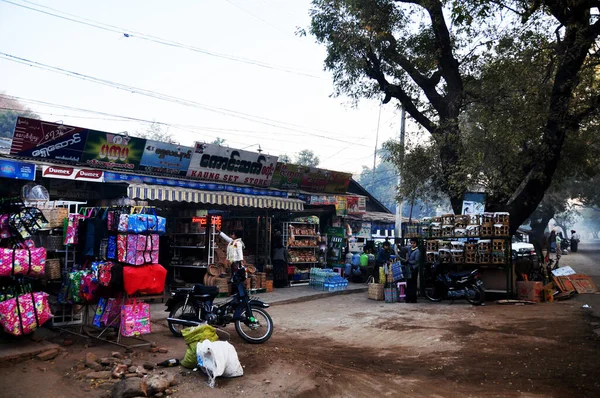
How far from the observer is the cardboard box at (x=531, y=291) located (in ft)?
39.4

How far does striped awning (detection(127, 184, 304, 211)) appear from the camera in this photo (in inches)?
436

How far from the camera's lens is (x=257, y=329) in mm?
7344

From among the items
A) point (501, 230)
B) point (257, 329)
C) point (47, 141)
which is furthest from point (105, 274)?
point (501, 230)

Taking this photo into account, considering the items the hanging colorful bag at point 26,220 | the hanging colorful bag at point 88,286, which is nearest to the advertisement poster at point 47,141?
the hanging colorful bag at point 26,220

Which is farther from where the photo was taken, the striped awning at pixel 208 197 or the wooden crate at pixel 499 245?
the wooden crate at pixel 499 245

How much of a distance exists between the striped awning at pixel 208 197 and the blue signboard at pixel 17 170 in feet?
6.76

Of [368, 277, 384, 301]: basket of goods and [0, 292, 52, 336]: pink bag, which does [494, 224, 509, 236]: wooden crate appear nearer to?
[368, 277, 384, 301]: basket of goods

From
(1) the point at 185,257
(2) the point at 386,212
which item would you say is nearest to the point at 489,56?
(1) the point at 185,257

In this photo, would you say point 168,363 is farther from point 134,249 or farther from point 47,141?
point 47,141

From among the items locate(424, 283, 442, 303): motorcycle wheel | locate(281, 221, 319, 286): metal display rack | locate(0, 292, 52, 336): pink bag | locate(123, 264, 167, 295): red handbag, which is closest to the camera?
locate(0, 292, 52, 336): pink bag

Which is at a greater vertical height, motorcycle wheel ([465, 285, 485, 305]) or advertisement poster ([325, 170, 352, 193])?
advertisement poster ([325, 170, 352, 193])

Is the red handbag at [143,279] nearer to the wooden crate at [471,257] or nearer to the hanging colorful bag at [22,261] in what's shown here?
the hanging colorful bag at [22,261]

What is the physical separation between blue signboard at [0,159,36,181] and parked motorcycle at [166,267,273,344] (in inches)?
190

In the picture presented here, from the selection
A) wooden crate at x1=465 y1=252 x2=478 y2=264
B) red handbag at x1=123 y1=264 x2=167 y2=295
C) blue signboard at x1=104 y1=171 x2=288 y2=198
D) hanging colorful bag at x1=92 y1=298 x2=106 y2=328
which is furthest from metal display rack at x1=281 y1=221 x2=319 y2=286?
hanging colorful bag at x1=92 y1=298 x2=106 y2=328
